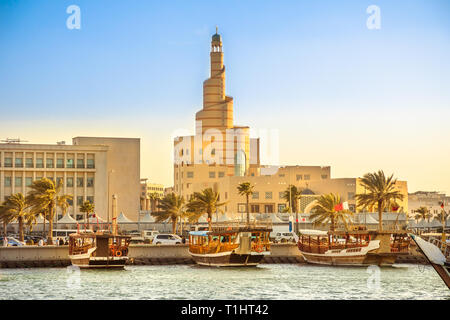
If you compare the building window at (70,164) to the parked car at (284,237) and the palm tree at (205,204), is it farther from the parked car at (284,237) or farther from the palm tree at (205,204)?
the parked car at (284,237)

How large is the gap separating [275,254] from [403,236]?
11169 mm

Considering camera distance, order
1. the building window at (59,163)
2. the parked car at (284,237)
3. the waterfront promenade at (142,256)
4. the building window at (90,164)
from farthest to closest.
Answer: the building window at (90,164) < the building window at (59,163) < the parked car at (284,237) < the waterfront promenade at (142,256)

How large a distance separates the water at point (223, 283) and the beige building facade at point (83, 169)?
52.7m

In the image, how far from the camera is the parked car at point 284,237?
87.5 metres

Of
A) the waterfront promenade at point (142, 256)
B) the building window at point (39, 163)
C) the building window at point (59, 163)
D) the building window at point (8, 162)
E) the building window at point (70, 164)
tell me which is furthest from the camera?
the building window at point (70, 164)

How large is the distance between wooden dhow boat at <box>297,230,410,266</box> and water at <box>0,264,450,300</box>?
2233 mm

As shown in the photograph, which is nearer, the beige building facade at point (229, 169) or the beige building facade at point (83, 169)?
the beige building facade at point (83, 169)

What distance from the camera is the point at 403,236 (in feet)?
234

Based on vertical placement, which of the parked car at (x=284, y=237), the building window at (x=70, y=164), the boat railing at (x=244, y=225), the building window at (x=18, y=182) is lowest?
the parked car at (x=284, y=237)

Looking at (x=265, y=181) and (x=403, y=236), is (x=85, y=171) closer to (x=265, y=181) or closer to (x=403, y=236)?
(x=265, y=181)

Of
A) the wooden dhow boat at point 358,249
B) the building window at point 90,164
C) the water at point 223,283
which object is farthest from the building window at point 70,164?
the water at point 223,283

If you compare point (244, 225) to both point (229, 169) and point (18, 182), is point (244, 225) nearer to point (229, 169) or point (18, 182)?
point (18, 182)

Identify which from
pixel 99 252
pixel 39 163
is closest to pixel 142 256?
pixel 99 252

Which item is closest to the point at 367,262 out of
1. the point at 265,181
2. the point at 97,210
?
the point at 97,210
